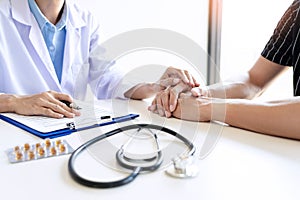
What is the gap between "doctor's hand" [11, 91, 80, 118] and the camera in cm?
92

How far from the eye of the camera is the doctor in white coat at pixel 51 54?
1169mm

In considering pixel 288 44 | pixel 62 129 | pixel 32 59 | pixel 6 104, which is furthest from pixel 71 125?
pixel 288 44

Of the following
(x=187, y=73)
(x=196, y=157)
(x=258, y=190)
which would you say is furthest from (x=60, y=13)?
(x=258, y=190)

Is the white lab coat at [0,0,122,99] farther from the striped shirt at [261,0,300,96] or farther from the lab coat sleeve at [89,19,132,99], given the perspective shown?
the striped shirt at [261,0,300,96]

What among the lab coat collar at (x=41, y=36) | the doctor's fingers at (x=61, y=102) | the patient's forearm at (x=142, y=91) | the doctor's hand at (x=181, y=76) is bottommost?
the patient's forearm at (x=142, y=91)

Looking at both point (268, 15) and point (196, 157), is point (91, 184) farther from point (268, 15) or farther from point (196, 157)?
point (268, 15)

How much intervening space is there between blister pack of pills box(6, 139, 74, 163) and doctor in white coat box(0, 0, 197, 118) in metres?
0.35

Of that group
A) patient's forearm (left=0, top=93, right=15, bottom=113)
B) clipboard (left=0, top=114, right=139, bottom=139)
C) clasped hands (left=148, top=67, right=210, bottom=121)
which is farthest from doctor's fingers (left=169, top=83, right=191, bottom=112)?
patient's forearm (left=0, top=93, right=15, bottom=113)

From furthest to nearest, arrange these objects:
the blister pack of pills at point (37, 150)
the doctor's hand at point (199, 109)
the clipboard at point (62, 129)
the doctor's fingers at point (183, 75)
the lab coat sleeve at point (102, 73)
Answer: the lab coat sleeve at point (102, 73) → the doctor's fingers at point (183, 75) → the doctor's hand at point (199, 109) → the clipboard at point (62, 129) → the blister pack of pills at point (37, 150)

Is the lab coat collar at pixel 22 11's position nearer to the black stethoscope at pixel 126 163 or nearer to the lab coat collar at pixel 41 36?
the lab coat collar at pixel 41 36

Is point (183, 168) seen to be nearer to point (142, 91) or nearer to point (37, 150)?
point (37, 150)

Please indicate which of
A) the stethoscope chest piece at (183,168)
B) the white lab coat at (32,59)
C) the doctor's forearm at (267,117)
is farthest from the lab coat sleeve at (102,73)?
the stethoscope chest piece at (183,168)

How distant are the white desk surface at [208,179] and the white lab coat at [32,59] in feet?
1.60

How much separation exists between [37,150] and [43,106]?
27cm
